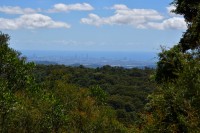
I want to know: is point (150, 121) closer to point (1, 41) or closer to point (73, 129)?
point (1, 41)

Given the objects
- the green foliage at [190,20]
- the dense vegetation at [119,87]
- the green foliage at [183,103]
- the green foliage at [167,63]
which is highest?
the green foliage at [190,20]

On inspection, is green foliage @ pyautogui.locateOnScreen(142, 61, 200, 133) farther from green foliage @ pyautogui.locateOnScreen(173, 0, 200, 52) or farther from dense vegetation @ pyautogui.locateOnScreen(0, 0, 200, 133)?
green foliage @ pyautogui.locateOnScreen(173, 0, 200, 52)

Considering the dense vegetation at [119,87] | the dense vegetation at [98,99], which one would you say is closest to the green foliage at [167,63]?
the dense vegetation at [98,99]

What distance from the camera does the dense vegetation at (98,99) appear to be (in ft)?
51.9

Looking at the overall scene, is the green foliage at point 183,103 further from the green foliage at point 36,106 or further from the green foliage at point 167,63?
the green foliage at point 36,106

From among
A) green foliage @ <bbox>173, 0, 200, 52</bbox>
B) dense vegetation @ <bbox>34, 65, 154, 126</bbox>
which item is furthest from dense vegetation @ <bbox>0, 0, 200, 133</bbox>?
dense vegetation @ <bbox>34, 65, 154, 126</bbox>

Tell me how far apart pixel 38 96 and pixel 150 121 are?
2716 cm

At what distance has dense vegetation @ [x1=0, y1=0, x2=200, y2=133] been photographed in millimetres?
15805

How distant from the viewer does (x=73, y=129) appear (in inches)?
2462

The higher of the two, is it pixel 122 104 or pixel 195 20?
pixel 195 20

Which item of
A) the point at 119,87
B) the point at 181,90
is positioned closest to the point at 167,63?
the point at 181,90

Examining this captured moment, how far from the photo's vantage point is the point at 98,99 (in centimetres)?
7462

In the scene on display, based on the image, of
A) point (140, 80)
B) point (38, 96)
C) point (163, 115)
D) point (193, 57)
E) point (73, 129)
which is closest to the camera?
point (193, 57)

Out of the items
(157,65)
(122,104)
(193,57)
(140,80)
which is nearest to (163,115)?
(193,57)
